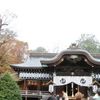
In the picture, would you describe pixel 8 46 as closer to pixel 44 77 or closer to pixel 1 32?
pixel 1 32

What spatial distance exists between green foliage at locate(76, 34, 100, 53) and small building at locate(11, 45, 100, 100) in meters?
34.4

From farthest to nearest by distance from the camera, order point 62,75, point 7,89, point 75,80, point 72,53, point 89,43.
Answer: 1. point 89,43
2. point 62,75
3. point 75,80
4. point 72,53
5. point 7,89

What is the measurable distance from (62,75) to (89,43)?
3806 centimetres

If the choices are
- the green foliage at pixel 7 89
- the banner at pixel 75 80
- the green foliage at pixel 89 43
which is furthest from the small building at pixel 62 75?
the green foliage at pixel 89 43

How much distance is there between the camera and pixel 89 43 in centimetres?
7138

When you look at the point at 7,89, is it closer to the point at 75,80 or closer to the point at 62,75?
the point at 62,75

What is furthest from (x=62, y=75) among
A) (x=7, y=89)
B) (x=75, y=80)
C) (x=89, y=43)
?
(x=89, y=43)

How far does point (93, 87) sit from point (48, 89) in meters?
4.67

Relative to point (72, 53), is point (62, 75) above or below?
below

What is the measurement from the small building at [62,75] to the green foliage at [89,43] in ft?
113

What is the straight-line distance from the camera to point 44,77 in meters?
34.6

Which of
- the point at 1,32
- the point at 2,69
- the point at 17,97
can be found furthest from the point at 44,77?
the point at 17,97

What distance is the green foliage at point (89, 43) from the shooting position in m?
69.3

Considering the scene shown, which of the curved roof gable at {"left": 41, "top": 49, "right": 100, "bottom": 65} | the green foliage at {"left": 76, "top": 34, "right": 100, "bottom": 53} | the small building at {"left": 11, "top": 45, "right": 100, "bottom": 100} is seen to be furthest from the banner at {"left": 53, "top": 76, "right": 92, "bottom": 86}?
the green foliage at {"left": 76, "top": 34, "right": 100, "bottom": 53}
